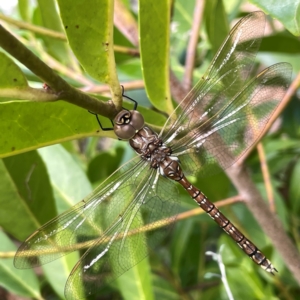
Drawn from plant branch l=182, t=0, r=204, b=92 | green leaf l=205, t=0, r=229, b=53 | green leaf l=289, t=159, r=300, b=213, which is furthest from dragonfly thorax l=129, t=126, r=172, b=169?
green leaf l=289, t=159, r=300, b=213

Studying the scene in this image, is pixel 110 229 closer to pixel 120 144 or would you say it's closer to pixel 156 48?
pixel 156 48

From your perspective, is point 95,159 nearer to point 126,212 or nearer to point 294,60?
point 126,212

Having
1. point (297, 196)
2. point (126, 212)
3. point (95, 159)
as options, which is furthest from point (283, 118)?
point (126, 212)

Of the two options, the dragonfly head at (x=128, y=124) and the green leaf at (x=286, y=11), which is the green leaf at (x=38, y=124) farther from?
the green leaf at (x=286, y=11)

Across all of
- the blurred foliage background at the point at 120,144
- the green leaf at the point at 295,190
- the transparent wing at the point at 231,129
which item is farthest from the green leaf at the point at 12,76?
the green leaf at the point at 295,190

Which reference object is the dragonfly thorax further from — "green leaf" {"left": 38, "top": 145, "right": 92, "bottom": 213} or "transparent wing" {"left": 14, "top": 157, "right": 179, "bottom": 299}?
Answer: "green leaf" {"left": 38, "top": 145, "right": 92, "bottom": 213}

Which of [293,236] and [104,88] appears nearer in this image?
[104,88]

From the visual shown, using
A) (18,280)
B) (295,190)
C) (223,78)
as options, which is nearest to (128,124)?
(223,78)
